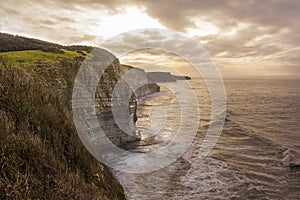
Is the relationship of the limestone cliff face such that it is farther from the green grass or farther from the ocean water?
the green grass

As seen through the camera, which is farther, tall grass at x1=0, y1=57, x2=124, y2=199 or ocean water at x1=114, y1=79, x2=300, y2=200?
ocean water at x1=114, y1=79, x2=300, y2=200

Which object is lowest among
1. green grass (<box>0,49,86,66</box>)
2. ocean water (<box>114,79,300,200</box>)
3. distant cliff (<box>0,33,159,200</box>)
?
ocean water (<box>114,79,300,200</box>)

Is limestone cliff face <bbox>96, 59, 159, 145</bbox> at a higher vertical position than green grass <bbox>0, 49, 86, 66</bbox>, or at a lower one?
lower

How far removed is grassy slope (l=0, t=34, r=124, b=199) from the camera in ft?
15.7

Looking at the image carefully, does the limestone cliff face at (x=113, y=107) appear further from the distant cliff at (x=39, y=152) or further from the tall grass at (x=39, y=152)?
the distant cliff at (x=39, y=152)

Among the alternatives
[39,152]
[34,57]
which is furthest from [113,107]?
[39,152]

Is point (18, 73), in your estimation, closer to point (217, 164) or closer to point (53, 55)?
point (53, 55)

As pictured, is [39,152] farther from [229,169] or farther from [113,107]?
[113,107]

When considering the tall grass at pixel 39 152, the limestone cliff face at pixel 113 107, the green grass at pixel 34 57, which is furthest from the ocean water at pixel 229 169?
the green grass at pixel 34 57

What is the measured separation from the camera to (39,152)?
5660 mm

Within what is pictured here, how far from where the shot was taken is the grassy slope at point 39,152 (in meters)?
4.80

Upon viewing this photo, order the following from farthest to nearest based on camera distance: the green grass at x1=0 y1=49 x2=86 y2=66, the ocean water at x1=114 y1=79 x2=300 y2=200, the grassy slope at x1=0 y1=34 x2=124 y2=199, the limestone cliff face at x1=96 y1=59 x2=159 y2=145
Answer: the limestone cliff face at x1=96 y1=59 x2=159 y2=145 < the green grass at x1=0 y1=49 x2=86 y2=66 < the ocean water at x1=114 y1=79 x2=300 y2=200 < the grassy slope at x1=0 y1=34 x2=124 y2=199

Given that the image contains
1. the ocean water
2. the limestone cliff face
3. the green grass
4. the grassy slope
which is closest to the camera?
the grassy slope

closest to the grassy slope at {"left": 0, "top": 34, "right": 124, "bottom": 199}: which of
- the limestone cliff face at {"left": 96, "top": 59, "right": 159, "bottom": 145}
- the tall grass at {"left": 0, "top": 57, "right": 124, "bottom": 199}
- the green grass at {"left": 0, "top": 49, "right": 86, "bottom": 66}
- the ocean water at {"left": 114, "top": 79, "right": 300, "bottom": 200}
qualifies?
the tall grass at {"left": 0, "top": 57, "right": 124, "bottom": 199}
